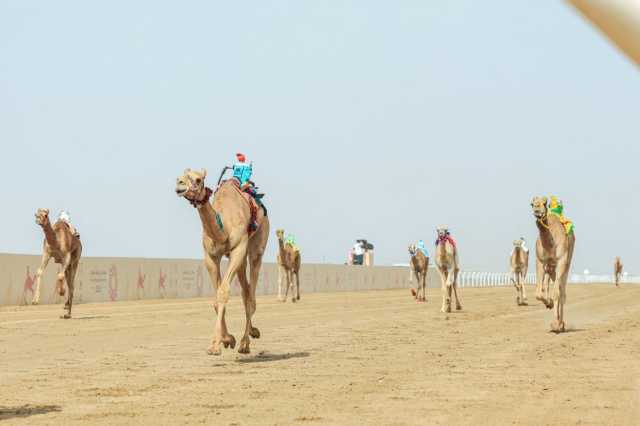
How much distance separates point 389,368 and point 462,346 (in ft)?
13.0

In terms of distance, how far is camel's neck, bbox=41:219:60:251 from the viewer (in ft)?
78.7

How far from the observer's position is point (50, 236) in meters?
24.0

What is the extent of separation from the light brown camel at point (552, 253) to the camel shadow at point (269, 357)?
22.2ft

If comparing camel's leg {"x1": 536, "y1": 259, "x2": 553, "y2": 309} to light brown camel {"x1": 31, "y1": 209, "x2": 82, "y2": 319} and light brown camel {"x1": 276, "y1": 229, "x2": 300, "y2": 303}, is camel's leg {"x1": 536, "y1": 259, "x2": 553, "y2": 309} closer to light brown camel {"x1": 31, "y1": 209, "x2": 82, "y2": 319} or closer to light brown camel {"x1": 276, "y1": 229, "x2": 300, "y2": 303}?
light brown camel {"x1": 31, "y1": 209, "x2": 82, "y2": 319}

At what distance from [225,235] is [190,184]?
1.08 m

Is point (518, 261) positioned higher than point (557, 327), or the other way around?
point (518, 261)

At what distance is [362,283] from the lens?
2739 inches

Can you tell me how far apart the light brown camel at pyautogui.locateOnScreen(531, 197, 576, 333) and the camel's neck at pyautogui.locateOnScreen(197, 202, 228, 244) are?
8197mm

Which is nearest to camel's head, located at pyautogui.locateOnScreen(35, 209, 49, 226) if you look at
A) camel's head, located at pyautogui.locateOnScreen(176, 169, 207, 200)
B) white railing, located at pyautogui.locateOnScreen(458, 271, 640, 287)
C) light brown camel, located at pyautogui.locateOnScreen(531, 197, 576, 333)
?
light brown camel, located at pyautogui.locateOnScreen(531, 197, 576, 333)

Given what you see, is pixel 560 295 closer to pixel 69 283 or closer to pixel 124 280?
pixel 69 283

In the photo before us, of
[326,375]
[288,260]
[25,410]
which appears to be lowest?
[25,410]

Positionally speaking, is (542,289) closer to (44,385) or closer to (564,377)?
(564,377)

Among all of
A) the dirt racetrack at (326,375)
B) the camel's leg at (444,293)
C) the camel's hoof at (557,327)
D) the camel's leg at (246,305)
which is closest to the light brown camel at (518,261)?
the camel's leg at (444,293)

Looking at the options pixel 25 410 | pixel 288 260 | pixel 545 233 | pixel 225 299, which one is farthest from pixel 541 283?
pixel 288 260
